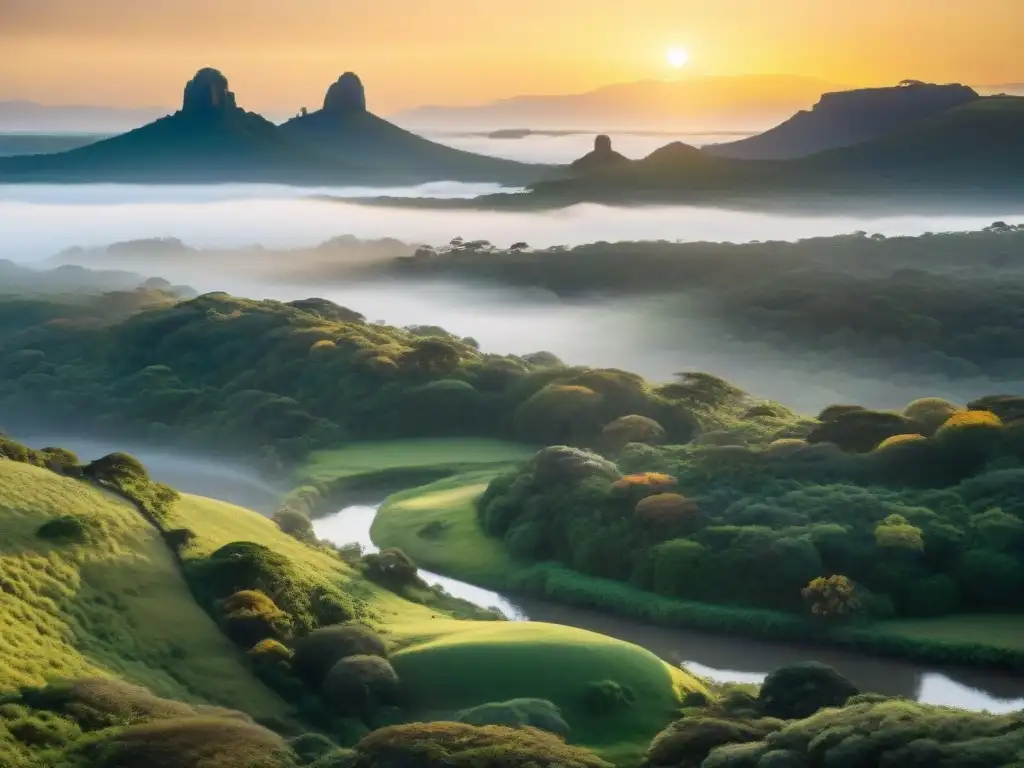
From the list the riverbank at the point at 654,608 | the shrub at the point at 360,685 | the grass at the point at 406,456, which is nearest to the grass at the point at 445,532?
the riverbank at the point at 654,608

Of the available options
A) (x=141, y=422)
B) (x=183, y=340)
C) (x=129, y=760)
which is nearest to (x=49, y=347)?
(x=183, y=340)

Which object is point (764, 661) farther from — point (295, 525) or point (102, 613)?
point (102, 613)

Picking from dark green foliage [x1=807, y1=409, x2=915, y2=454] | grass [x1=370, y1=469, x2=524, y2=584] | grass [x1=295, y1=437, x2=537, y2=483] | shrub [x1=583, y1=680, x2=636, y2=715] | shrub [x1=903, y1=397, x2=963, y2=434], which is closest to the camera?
shrub [x1=583, y1=680, x2=636, y2=715]

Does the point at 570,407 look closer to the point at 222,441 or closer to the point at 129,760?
the point at 222,441

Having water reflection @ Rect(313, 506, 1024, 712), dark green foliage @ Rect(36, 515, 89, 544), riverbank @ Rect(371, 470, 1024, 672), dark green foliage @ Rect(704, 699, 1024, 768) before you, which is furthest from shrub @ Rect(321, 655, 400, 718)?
riverbank @ Rect(371, 470, 1024, 672)

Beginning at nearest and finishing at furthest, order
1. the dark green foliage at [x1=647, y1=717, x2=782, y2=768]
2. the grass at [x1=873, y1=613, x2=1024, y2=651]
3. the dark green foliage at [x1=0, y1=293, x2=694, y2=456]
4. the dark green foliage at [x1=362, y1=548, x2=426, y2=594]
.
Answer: the dark green foliage at [x1=647, y1=717, x2=782, y2=768]
the grass at [x1=873, y1=613, x2=1024, y2=651]
the dark green foliage at [x1=362, y1=548, x2=426, y2=594]
the dark green foliage at [x1=0, y1=293, x2=694, y2=456]

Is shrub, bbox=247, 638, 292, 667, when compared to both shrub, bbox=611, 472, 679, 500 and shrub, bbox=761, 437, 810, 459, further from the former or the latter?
shrub, bbox=761, 437, 810, 459

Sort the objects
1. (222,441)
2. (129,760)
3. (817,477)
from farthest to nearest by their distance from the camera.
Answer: (222,441)
(817,477)
(129,760)
